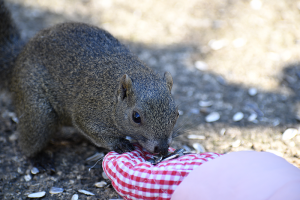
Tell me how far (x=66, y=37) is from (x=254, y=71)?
3.11 meters

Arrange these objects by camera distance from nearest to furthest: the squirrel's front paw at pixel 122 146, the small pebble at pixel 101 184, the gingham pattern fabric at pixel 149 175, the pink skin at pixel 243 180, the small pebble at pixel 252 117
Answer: the pink skin at pixel 243 180
the gingham pattern fabric at pixel 149 175
the squirrel's front paw at pixel 122 146
the small pebble at pixel 101 184
the small pebble at pixel 252 117

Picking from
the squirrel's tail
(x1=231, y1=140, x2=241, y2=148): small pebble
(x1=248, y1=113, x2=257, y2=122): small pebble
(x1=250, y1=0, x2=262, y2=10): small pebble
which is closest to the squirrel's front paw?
(x1=231, y1=140, x2=241, y2=148): small pebble

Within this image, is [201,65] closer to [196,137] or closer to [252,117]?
[252,117]

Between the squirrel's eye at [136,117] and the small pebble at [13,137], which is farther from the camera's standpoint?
the small pebble at [13,137]

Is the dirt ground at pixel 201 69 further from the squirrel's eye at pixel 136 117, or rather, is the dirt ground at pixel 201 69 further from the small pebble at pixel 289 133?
the squirrel's eye at pixel 136 117

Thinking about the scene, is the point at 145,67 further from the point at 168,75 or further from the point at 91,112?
the point at 91,112

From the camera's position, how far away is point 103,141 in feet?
9.67

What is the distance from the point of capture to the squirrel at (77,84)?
2803mm

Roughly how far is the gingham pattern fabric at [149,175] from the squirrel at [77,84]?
424 mm

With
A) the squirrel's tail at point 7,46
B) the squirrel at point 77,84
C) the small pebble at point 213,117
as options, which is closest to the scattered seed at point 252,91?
the small pebble at point 213,117

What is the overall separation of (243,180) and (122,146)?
1.37m

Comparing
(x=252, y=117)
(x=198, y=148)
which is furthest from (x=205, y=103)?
(x=198, y=148)

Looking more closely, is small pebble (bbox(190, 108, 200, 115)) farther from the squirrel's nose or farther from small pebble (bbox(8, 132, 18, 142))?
small pebble (bbox(8, 132, 18, 142))

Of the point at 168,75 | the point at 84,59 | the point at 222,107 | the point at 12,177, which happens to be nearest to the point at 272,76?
the point at 222,107
